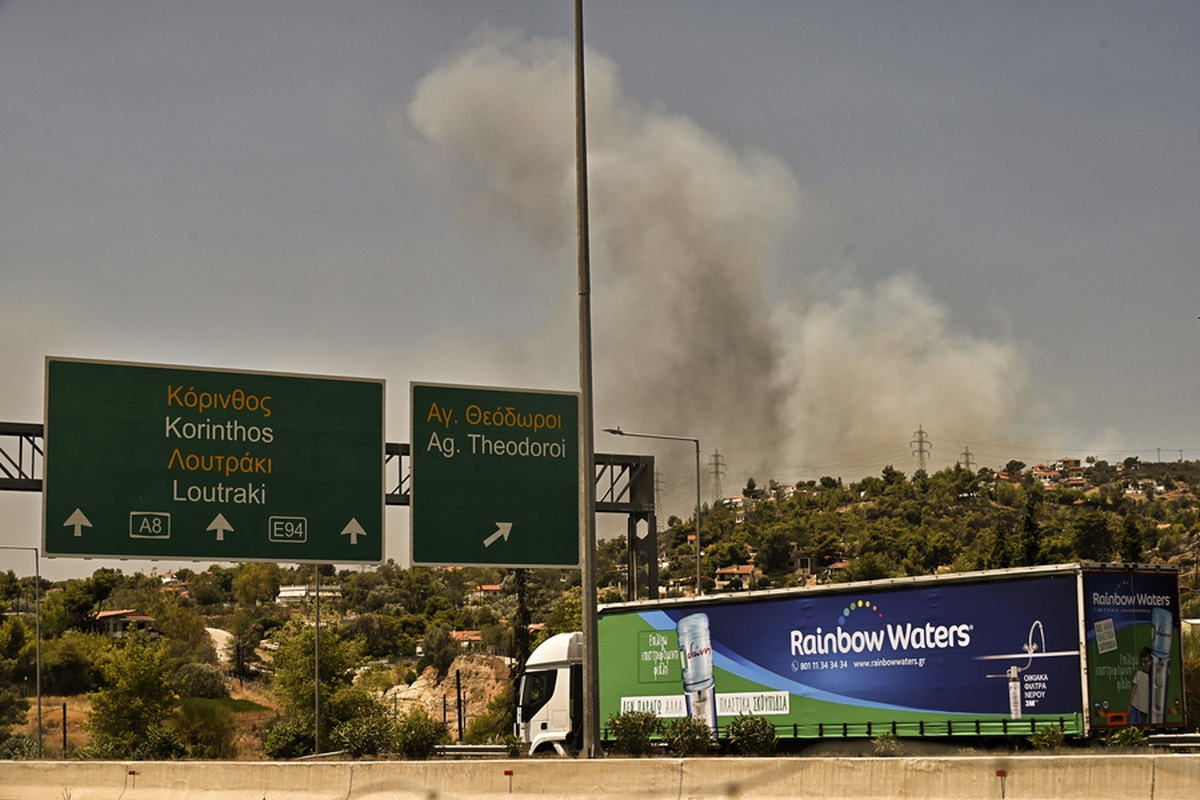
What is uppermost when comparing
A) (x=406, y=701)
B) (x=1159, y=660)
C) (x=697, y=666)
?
(x=1159, y=660)

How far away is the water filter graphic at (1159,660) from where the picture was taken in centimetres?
2388

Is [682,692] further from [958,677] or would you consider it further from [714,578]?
[714,578]

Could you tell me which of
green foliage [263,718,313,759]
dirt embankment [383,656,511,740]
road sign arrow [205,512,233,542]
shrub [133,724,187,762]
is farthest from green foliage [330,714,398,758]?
dirt embankment [383,656,511,740]

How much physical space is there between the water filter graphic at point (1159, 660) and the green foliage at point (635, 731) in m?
8.69

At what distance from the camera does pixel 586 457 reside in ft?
65.2

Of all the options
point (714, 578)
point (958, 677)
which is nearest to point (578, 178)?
point (958, 677)

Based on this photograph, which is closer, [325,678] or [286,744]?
[286,744]

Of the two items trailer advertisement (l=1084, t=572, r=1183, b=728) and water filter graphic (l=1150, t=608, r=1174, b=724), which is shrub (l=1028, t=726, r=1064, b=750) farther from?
water filter graphic (l=1150, t=608, r=1174, b=724)

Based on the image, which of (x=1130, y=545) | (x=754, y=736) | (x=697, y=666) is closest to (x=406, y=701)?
(x=1130, y=545)

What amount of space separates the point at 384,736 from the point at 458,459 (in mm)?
8187

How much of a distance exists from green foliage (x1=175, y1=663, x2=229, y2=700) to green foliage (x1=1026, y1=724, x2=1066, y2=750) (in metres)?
86.1

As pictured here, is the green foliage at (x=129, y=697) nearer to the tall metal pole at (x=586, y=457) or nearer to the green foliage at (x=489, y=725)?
the green foliage at (x=489, y=725)

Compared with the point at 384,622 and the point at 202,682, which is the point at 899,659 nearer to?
the point at 202,682

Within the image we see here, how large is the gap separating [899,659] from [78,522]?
1366 cm
